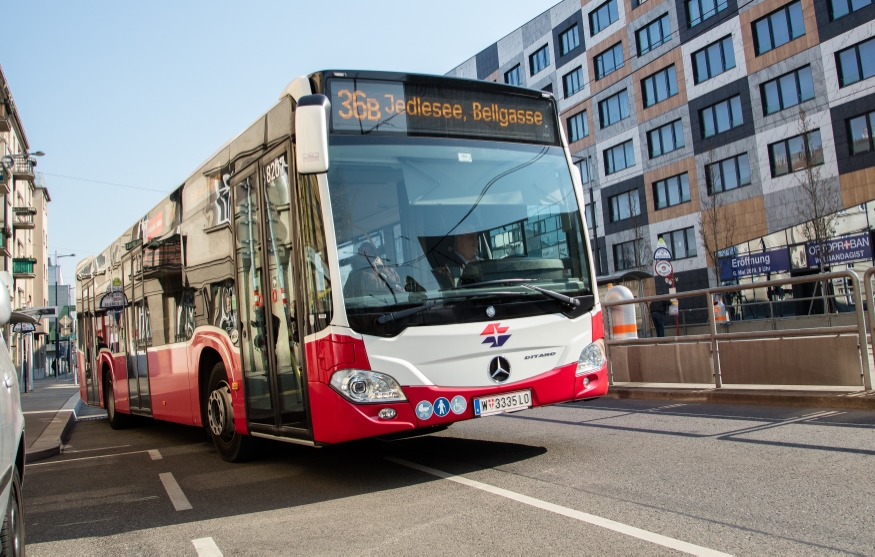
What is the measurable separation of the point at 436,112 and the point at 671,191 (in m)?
37.6

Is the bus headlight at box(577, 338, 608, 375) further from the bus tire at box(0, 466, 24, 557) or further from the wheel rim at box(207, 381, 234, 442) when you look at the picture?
the bus tire at box(0, 466, 24, 557)

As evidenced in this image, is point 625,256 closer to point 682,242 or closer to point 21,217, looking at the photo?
point 682,242

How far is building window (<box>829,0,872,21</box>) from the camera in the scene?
31.2 meters

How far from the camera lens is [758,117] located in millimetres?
35844

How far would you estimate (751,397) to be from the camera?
9.66m

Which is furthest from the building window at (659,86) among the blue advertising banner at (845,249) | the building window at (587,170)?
the blue advertising banner at (845,249)

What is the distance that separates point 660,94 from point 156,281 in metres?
37.0

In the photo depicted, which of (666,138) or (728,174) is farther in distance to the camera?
(666,138)

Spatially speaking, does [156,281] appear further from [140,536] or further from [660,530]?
[660,530]

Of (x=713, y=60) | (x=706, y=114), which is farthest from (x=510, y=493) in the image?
(x=713, y=60)

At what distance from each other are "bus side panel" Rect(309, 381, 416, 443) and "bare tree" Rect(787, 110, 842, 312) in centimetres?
2893

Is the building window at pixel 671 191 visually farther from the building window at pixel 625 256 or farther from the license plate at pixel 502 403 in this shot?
the license plate at pixel 502 403

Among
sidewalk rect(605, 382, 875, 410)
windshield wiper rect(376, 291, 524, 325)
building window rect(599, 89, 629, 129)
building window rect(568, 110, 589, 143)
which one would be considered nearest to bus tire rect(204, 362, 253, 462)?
windshield wiper rect(376, 291, 524, 325)

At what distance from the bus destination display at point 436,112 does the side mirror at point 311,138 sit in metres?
0.42
